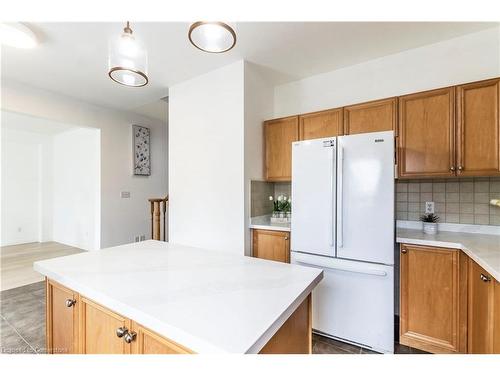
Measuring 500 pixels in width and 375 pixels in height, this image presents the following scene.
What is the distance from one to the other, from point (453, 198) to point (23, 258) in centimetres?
657

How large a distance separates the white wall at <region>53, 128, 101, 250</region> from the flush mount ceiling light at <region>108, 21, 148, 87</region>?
3479 millimetres

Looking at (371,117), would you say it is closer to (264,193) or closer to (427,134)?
(427,134)

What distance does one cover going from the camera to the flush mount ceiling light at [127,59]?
4.78 feet

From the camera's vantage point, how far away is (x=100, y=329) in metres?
1.01

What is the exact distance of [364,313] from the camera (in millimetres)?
1873

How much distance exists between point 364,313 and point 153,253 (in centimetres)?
168

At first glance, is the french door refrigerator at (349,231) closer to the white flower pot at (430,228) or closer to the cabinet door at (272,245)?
the cabinet door at (272,245)

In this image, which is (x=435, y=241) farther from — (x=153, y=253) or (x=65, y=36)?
(x=65, y=36)

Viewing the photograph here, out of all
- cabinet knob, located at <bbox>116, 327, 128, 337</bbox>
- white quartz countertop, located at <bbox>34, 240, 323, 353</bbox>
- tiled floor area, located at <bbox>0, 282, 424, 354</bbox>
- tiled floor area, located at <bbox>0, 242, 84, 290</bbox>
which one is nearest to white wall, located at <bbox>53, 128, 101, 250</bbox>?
tiled floor area, located at <bbox>0, 242, 84, 290</bbox>

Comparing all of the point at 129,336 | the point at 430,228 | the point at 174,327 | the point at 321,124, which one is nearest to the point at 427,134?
the point at 430,228

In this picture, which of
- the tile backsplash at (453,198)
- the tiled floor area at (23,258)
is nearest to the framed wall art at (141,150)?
the tiled floor area at (23,258)
